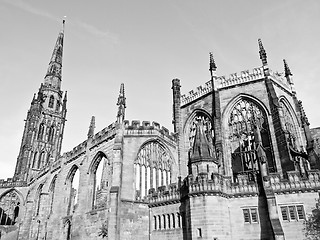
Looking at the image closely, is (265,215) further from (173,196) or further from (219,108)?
(219,108)

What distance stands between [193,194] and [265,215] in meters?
4.90

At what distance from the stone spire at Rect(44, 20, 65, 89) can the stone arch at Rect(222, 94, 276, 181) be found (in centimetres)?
4351

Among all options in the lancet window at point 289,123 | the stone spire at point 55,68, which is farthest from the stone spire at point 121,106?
the stone spire at point 55,68

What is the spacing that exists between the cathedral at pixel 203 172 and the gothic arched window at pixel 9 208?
129 inches

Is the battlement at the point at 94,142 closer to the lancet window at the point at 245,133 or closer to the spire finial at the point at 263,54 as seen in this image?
the lancet window at the point at 245,133

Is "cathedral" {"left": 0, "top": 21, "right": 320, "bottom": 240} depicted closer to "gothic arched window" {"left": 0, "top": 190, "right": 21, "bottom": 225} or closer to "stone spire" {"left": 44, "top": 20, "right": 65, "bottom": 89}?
"gothic arched window" {"left": 0, "top": 190, "right": 21, "bottom": 225}

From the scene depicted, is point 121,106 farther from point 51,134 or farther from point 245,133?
point 51,134

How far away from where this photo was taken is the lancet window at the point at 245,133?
26.0 meters

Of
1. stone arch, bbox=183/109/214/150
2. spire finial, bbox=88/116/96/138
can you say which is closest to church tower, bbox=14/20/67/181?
spire finial, bbox=88/116/96/138

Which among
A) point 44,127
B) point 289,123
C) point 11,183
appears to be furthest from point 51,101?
point 289,123

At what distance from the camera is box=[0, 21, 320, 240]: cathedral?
1844cm

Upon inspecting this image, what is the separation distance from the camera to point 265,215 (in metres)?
18.3

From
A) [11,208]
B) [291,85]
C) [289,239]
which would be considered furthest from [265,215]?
[11,208]

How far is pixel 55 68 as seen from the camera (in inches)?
2430
